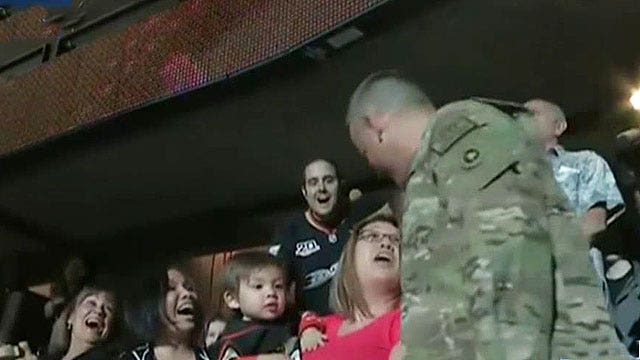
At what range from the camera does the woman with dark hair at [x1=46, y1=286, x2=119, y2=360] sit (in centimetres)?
183

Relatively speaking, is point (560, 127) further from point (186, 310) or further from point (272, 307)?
point (186, 310)

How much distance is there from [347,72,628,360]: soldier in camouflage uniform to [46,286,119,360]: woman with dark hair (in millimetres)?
1140

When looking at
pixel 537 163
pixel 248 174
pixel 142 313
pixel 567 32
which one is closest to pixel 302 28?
pixel 248 174

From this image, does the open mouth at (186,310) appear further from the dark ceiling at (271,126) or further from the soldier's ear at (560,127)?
the soldier's ear at (560,127)

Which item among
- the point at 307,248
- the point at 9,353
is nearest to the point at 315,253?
the point at 307,248

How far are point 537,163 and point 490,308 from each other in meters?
0.12

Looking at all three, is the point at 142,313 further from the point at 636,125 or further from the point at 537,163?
the point at 537,163

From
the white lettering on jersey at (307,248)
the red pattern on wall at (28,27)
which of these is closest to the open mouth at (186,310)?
the white lettering on jersey at (307,248)

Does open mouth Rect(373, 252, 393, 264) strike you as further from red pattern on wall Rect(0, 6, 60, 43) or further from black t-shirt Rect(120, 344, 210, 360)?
red pattern on wall Rect(0, 6, 60, 43)

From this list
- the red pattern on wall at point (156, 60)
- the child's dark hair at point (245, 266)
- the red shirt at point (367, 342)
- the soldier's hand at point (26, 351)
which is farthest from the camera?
the soldier's hand at point (26, 351)

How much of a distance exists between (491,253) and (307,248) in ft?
2.98

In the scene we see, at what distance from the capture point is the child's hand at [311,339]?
4.64ft

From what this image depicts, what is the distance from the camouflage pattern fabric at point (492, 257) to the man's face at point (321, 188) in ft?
2.91

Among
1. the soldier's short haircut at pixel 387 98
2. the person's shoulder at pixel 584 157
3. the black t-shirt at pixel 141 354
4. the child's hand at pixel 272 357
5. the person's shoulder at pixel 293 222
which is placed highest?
the person's shoulder at pixel 293 222
